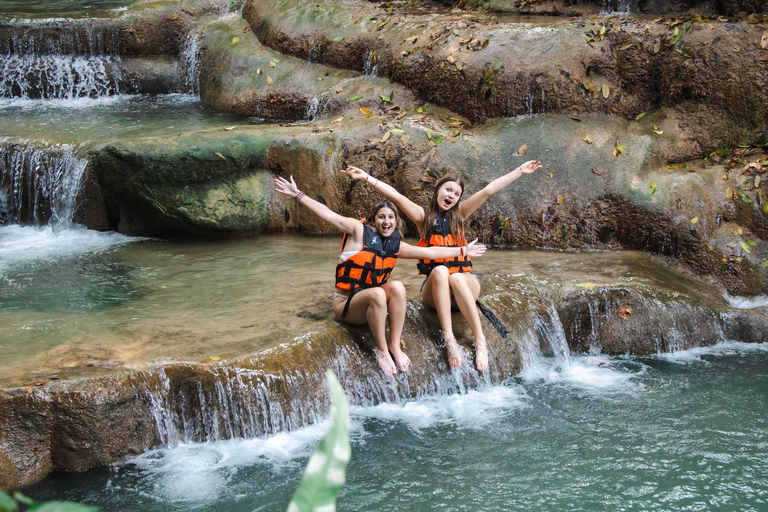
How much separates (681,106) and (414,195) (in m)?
2.90

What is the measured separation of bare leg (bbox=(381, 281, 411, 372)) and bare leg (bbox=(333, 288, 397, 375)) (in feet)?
0.16

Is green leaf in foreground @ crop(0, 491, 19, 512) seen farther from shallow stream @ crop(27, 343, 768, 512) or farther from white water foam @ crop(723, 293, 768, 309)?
white water foam @ crop(723, 293, 768, 309)

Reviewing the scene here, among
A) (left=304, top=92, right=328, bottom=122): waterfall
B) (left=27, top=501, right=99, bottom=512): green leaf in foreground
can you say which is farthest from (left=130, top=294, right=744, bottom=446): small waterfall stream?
(left=304, top=92, right=328, bottom=122): waterfall

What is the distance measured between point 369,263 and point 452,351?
3.05ft

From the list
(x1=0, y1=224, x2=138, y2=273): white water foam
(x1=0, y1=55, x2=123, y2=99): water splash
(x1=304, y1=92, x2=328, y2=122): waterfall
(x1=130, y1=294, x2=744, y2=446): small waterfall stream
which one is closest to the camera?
(x1=130, y1=294, x2=744, y2=446): small waterfall stream

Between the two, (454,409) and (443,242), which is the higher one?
(443,242)

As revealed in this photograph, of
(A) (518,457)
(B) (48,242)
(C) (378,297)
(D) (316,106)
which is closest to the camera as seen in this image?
(A) (518,457)

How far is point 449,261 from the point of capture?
19.3 feet

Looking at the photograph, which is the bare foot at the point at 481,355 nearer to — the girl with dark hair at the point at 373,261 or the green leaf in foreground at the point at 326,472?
the girl with dark hair at the point at 373,261

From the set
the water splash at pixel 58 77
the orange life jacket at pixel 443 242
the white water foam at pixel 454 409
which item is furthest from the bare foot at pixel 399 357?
the water splash at pixel 58 77

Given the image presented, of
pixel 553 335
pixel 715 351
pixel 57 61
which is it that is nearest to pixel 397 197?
pixel 553 335

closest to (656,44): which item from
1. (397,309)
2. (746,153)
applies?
(746,153)

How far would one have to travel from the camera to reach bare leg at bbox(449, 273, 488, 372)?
5.80m

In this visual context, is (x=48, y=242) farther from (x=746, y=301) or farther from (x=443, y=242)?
(x=746, y=301)
